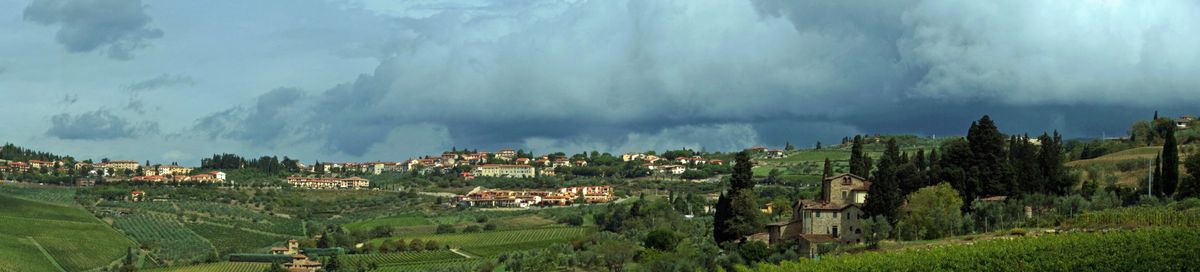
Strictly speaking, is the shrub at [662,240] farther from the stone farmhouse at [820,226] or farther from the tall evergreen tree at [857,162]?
the tall evergreen tree at [857,162]

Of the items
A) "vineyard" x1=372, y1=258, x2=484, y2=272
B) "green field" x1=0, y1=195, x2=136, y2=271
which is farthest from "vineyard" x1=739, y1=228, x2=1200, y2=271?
"green field" x1=0, y1=195, x2=136, y2=271

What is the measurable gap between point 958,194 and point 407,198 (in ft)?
394

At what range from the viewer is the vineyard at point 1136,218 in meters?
58.8

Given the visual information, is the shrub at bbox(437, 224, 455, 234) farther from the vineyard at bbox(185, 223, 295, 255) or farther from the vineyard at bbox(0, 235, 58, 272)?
the vineyard at bbox(0, 235, 58, 272)

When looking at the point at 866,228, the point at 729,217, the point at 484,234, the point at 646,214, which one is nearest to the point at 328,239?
the point at 484,234

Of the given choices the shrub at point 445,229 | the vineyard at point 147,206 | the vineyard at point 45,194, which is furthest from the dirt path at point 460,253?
the vineyard at point 45,194

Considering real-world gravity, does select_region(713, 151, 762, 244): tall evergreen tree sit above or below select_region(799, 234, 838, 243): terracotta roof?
above

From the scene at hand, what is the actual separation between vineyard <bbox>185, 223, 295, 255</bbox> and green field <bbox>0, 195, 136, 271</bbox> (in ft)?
29.6

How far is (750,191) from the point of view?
76.9m

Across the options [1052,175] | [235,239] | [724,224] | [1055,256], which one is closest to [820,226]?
[724,224]

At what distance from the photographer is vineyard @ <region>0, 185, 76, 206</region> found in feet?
530

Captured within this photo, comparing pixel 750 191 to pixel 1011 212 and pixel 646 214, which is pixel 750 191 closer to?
pixel 1011 212

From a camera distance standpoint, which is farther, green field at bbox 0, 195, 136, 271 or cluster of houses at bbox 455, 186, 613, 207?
cluster of houses at bbox 455, 186, 613, 207

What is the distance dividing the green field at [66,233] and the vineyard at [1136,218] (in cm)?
8041
